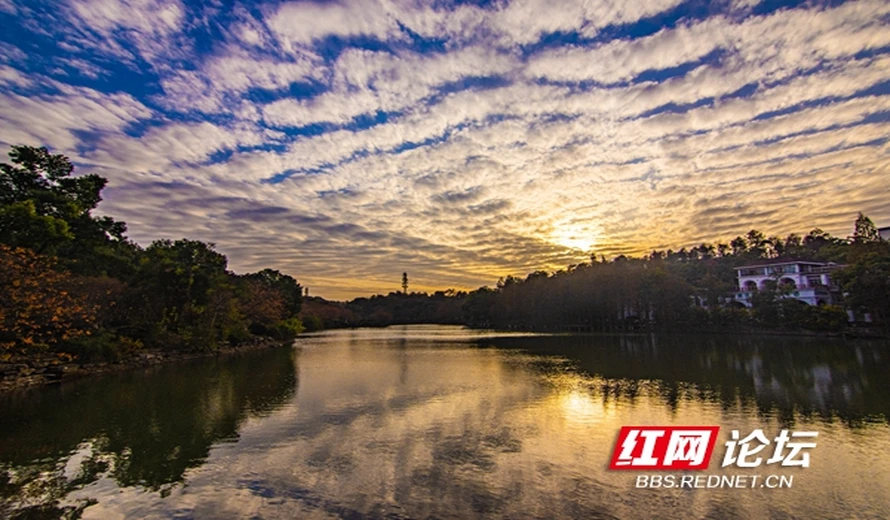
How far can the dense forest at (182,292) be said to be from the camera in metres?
21.3

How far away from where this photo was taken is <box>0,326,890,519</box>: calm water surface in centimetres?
761

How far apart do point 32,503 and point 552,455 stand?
31.1ft

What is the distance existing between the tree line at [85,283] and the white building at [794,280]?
5371cm

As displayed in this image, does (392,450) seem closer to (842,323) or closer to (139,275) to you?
(139,275)

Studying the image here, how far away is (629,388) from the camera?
731 inches

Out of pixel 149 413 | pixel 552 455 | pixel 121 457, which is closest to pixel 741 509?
pixel 552 455

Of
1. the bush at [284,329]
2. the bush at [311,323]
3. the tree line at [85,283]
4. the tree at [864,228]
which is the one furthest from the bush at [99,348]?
the tree at [864,228]

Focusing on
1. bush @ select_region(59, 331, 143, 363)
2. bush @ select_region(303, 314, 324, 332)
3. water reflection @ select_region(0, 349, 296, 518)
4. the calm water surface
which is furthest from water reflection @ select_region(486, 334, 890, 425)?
bush @ select_region(303, 314, 324, 332)

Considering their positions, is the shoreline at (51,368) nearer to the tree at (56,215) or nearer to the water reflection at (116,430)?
the water reflection at (116,430)

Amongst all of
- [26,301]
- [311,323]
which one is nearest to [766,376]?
[26,301]

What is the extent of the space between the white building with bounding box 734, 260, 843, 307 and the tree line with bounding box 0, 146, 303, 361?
2115 inches

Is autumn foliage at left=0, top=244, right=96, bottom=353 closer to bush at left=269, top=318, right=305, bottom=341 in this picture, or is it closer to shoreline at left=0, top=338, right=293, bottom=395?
shoreline at left=0, top=338, right=293, bottom=395

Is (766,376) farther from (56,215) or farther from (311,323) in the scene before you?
(311,323)

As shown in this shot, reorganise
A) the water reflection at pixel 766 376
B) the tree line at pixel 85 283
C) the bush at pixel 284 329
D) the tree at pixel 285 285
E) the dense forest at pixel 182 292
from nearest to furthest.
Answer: the water reflection at pixel 766 376, the tree line at pixel 85 283, the dense forest at pixel 182 292, the bush at pixel 284 329, the tree at pixel 285 285
